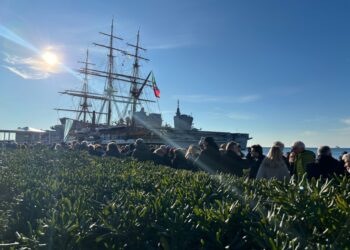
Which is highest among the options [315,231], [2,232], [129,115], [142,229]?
[129,115]

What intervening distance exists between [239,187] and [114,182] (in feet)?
6.27

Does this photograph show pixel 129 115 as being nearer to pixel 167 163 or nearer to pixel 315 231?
pixel 167 163

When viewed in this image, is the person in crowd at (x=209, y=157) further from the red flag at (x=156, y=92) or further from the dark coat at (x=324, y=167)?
the red flag at (x=156, y=92)

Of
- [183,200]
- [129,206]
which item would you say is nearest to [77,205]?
[129,206]

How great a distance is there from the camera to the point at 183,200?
126 inches

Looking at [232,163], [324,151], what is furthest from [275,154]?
[232,163]

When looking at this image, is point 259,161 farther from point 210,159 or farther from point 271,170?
point 210,159

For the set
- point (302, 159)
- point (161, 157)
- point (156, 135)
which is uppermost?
point (156, 135)

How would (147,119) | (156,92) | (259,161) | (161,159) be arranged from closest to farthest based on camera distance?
(259,161), (161,159), (156,92), (147,119)

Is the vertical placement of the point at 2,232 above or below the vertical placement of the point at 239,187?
below

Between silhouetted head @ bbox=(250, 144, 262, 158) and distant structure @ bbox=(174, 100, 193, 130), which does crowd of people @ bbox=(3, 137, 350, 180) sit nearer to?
silhouetted head @ bbox=(250, 144, 262, 158)

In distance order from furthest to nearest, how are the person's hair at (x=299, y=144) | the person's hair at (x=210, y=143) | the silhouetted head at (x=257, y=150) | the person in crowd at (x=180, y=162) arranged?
the person in crowd at (x=180, y=162) → the person's hair at (x=210, y=143) → the silhouetted head at (x=257, y=150) → the person's hair at (x=299, y=144)

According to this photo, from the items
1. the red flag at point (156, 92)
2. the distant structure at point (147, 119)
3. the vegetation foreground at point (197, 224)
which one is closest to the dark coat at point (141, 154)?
the vegetation foreground at point (197, 224)

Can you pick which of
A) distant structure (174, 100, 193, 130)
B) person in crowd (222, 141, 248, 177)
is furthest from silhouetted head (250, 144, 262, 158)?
distant structure (174, 100, 193, 130)
